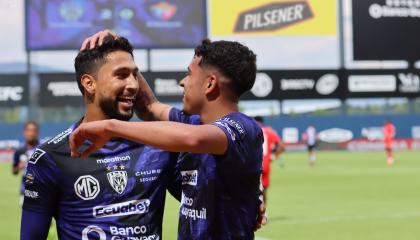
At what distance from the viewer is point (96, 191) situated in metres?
3.60

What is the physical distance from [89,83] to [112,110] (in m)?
0.21

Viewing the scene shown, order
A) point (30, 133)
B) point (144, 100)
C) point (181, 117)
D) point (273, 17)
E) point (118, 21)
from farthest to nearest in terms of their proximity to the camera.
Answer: point (273, 17) → point (118, 21) → point (30, 133) → point (144, 100) → point (181, 117)

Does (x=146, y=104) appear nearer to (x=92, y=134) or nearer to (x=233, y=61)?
(x=233, y=61)

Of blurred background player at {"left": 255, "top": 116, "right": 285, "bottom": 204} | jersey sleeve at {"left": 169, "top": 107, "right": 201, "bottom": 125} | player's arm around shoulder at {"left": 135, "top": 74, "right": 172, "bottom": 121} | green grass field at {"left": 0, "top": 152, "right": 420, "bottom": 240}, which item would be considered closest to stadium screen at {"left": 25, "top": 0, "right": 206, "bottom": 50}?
green grass field at {"left": 0, "top": 152, "right": 420, "bottom": 240}

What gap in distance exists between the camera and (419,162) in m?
31.4

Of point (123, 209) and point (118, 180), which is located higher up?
point (118, 180)

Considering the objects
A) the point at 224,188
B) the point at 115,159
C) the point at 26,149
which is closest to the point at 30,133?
the point at 26,149

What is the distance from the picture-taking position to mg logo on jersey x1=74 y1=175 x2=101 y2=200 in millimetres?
3572

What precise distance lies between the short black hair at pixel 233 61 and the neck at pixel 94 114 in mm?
535

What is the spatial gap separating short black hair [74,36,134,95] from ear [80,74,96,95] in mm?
20

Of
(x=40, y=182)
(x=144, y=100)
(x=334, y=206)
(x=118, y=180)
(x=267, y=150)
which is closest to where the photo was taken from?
(x=40, y=182)

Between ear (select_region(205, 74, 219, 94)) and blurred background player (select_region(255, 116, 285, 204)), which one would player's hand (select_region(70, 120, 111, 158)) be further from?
blurred background player (select_region(255, 116, 285, 204))

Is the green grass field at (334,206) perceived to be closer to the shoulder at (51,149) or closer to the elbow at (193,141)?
the shoulder at (51,149)

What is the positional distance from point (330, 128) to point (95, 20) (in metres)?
14.5
